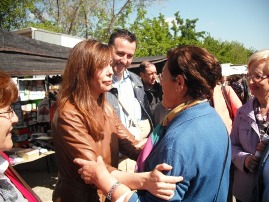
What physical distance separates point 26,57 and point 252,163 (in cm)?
346

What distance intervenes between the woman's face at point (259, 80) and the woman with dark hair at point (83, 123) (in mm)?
1337

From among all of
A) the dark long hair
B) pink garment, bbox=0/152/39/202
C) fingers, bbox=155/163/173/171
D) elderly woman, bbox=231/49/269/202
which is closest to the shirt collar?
the dark long hair

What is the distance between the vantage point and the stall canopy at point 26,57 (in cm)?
375

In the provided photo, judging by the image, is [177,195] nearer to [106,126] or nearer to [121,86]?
[106,126]

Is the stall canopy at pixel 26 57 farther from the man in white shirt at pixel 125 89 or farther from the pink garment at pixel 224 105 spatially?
the pink garment at pixel 224 105

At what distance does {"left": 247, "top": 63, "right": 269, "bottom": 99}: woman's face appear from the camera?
94.3 inches

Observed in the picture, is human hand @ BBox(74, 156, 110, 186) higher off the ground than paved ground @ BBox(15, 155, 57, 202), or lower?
higher

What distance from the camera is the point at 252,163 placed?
7.41ft

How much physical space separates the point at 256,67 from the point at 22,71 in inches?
119

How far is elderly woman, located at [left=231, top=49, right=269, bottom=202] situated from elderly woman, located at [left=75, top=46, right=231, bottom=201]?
993 millimetres

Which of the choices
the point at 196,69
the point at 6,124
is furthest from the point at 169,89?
the point at 6,124

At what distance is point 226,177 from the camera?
4.99 feet

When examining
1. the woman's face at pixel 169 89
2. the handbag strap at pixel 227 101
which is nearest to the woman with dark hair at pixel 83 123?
the woman's face at pixel 169 89

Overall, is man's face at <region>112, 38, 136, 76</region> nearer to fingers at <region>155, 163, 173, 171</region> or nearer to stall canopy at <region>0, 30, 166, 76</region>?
stall canopy at <region>0, 30, 166, 76</region>
